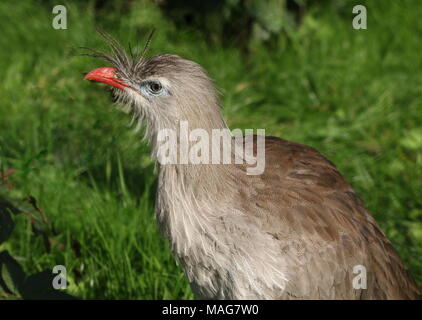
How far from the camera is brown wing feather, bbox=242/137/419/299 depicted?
2.32 m

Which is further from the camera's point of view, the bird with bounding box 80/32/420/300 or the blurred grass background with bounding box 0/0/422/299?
the blurred grass background with bounding box 0/0/422/299

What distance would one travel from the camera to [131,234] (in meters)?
3.01

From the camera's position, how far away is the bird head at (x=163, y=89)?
2293mm

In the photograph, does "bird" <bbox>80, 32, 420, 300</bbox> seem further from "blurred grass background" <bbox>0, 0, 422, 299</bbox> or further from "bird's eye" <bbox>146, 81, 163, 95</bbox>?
"blurred grass background" <bbox>0, 0, 422, 299</bbox>

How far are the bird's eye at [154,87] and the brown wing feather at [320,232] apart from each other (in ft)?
1.50

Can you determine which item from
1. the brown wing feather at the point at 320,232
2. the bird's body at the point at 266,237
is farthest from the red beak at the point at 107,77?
the brown wing feather at the point at 320,232

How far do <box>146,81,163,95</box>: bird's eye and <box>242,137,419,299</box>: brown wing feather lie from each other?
458 mm

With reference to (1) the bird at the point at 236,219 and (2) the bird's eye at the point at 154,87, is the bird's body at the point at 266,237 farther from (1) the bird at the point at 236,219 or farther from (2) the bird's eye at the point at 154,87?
(2) the bird's eye at the point at 154,87

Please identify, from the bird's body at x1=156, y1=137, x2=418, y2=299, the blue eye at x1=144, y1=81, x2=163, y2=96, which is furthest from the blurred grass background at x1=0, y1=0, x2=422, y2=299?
the blue eye at x1=144, y1=81, x2=163, y2=96

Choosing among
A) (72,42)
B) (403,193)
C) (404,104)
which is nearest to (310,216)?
(403,193)

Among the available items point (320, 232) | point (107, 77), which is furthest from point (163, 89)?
point (320, 232)

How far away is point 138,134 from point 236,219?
1.41 m
